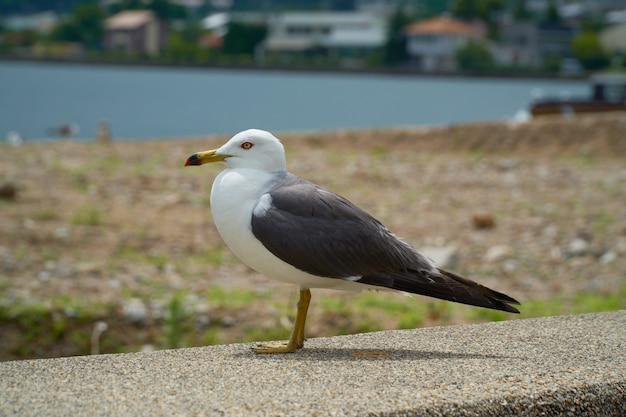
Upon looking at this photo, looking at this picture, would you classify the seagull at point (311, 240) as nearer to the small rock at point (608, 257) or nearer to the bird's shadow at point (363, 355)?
the bird's shadow at point (363, 355)

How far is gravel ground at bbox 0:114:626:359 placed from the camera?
5.50 metres

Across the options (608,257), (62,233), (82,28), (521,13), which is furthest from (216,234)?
(521,13)

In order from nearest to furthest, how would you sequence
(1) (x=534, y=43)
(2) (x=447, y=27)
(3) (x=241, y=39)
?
(3) (x=241, y=39)
(2) (x=447, y=27)
(1) (x=534, y=43)

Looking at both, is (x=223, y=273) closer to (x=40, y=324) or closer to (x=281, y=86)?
(x=40, y=324)

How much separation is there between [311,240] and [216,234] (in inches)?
181

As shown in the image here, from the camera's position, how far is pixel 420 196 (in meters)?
9.11

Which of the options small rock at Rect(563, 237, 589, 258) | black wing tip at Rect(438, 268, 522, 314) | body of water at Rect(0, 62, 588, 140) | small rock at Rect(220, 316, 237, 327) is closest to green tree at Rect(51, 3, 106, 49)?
body of water at Rect(0, 62, 588, 140)

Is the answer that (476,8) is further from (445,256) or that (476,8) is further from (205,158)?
(205,158)

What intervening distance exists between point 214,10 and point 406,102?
3375cm

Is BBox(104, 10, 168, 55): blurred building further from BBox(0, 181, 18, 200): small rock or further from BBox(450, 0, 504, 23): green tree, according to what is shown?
BBox(0, 181, 18, 200): small rock

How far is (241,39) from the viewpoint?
45.3 meters

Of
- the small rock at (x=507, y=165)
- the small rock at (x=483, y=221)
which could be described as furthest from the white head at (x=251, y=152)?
the small rock at (x=507, y=165)

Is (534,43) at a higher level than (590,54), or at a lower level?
lower

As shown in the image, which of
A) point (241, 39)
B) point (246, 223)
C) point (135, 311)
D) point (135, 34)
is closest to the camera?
point (246, 223)
